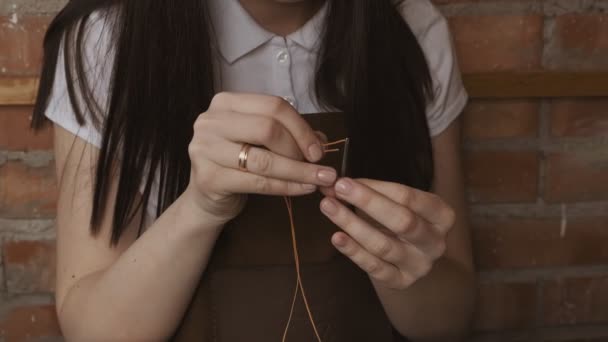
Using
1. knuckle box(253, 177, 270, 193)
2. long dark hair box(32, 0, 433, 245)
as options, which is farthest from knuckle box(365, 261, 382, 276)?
long dark hair box(32, 0, 433, 245)

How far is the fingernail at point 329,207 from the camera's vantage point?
0.58 m

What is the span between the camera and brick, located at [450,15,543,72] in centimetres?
98

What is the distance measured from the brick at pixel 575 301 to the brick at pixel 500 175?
15 cm

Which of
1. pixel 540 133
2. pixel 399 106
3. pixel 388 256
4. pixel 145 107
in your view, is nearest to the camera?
pixel 388 256

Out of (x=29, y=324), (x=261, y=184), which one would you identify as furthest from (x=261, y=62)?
(x=29, y=324)

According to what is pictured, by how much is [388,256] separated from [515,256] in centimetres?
51

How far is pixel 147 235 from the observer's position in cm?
70

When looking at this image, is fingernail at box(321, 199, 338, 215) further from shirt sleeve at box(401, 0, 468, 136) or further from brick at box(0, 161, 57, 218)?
brick at box(0, 161, 57, 218)

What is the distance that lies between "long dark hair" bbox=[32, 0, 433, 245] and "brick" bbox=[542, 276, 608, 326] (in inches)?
13.1

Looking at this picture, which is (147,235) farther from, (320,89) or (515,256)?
(515,256)

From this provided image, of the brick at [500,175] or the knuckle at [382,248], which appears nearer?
the knuckle at [382,248]

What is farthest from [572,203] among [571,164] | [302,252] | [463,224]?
[302,252]

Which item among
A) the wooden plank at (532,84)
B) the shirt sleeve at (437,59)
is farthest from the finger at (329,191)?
the wooden plank at (532,84)

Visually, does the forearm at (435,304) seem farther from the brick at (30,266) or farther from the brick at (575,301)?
the brick at (30,266)
